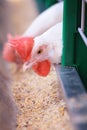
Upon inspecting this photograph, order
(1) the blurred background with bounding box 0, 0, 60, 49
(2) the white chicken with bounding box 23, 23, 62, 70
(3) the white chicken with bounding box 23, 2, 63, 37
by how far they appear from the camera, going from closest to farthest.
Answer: (2) the white chicken with bounding box 23, 23, 62, 70 < (3) the white chicken with bounding box 23, 2, 63, 37 < (1) the blurred background with bounding box 0, 0, 60, 49

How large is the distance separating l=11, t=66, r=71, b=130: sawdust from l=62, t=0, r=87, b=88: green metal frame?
126 mm

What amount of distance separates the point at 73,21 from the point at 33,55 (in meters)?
0.24

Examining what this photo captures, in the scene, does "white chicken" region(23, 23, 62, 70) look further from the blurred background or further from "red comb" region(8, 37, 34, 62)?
the blurred background

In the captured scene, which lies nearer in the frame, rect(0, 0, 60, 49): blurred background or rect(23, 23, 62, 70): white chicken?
rect(23, 23, 62, 70): white chicken

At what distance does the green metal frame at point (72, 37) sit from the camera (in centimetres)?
121

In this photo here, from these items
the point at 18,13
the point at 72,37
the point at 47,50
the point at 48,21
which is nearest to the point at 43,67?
the point at 47,50

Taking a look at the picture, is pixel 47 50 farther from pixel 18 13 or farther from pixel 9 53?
pixel 18 13

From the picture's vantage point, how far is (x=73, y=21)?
1.24 m

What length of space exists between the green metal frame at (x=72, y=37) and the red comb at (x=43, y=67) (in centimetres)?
10

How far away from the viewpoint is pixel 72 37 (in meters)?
1.25

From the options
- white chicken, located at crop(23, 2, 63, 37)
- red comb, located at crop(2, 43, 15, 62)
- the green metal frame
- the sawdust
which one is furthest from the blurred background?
the green metal frame

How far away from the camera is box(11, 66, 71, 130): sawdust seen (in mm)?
1082

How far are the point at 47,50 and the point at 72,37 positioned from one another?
157 mm

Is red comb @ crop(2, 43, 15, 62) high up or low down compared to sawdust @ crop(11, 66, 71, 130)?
up
